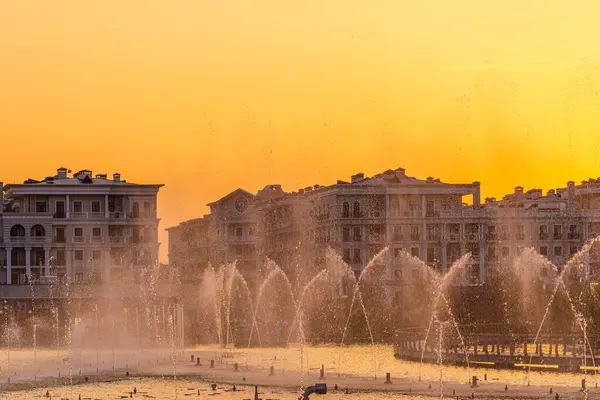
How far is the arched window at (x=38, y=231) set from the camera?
466 ft

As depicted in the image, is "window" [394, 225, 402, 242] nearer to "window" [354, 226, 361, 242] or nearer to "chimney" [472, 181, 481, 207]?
"window" [354, 226, 361, 242]

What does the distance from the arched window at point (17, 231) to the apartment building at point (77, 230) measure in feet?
0.29

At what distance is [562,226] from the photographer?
15162 centimetres

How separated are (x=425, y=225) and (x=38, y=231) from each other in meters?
34.9

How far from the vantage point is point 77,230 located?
472ft

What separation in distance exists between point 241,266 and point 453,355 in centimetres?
8548

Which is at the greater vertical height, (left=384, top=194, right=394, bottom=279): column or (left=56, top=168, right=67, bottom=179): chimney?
(left=56, top=168, right=67, bottom=179): chimney

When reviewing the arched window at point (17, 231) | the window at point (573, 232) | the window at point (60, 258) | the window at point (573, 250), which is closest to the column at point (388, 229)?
the window at point (573, 232)

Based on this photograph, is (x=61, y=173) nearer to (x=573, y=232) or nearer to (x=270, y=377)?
(x=573, y=232)

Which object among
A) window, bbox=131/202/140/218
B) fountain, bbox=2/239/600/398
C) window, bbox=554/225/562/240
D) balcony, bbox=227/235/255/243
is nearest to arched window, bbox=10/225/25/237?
fountain, bbox=2/239/600/398

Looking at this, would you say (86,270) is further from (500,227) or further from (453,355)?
(453,355)

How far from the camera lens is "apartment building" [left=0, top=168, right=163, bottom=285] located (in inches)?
5541

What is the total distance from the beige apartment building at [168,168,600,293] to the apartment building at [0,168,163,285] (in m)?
16.2

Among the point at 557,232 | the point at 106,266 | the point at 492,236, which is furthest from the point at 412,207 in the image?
the point at 106,266
